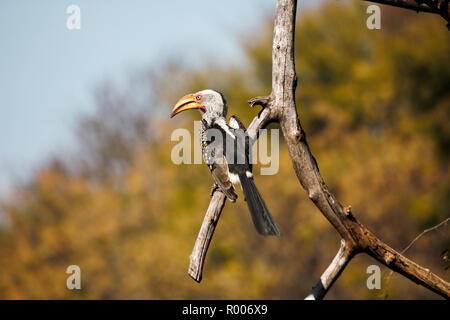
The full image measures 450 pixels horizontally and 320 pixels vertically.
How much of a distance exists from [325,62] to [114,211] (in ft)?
45.9

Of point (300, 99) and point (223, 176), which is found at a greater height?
point (300, 99)

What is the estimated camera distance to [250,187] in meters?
4.96

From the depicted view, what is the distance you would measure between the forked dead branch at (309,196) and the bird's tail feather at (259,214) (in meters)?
0.33

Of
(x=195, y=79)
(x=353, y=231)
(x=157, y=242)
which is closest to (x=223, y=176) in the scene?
(x=353, y=231)

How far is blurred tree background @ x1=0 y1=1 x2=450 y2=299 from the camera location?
21062 mm

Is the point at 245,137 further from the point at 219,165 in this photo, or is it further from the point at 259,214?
the point at 259,214

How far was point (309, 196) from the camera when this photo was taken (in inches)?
172

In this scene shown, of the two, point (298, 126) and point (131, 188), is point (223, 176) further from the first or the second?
point (131, 188)

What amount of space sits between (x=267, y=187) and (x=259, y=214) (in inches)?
729

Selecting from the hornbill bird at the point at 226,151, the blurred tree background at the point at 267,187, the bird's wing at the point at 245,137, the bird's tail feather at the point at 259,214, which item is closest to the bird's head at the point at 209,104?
the hornbill bird at the point at 226,151

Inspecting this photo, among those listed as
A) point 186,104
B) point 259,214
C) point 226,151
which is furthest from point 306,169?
point 186,104

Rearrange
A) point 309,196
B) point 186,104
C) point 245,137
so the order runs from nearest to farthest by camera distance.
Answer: point 309,196
point 245,137
point 186,104

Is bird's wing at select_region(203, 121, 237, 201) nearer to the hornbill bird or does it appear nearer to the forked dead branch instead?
the hornbill bird

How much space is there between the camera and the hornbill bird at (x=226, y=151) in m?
4.67
